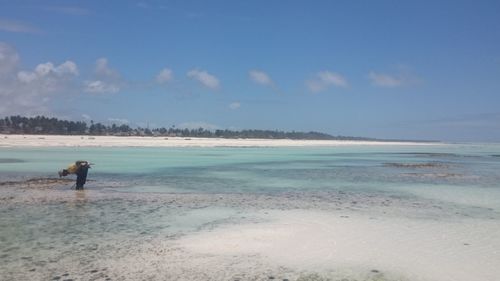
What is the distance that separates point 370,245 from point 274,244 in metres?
1.96

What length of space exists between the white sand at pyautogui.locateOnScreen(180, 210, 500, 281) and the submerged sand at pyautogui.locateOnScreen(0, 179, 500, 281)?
0.02m

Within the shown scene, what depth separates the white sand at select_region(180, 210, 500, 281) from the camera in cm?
788

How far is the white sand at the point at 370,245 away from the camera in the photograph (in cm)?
788

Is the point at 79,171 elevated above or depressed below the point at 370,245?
above

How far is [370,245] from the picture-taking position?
939 cm

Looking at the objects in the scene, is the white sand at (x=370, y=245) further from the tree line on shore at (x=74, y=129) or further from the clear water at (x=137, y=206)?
the tree line on shore at (x=74, y=129)

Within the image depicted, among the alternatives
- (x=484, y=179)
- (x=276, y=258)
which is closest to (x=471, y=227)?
(x=276, y=258)

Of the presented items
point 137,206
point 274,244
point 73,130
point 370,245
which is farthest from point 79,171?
point 73,130

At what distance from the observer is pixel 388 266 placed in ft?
26.1

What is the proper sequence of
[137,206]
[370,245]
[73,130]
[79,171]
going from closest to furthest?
[370,245]
[137,206]
[79,171]
[73,130]

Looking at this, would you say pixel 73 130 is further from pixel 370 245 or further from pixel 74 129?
pixel 370 245

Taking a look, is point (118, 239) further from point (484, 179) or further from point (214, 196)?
point (484, 179)

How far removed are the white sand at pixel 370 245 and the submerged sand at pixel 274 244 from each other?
20 mm

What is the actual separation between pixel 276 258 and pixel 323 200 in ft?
25.1
